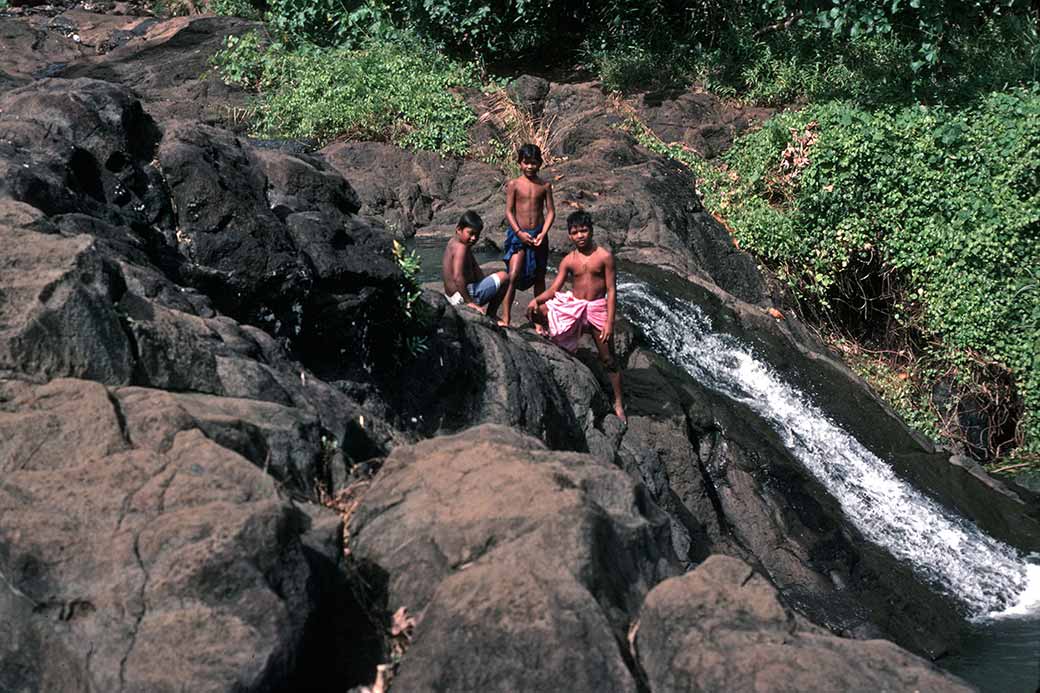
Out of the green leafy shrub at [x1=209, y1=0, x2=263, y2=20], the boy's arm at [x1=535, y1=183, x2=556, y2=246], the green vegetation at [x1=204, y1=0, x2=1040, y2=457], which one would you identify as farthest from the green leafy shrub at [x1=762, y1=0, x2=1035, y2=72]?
the green leafy shrub at [x1=209, y1=0, x2=263, y2=20]

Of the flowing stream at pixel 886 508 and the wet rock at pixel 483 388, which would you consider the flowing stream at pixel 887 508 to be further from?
the wet rock at pixel 483 388

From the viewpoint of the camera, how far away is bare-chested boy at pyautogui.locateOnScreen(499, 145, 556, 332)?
978 centimetres

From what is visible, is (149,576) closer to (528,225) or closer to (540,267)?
(540,267)

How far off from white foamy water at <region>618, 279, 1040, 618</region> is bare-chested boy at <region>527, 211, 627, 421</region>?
5.30 ft

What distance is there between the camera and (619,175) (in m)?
14.3

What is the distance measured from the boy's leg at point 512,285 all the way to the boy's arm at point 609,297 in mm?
923

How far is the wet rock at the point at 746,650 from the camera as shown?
146 inches

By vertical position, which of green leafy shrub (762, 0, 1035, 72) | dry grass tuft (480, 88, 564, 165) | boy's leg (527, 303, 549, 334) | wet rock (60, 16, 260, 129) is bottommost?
wet rock (60, 16, 260, 129)

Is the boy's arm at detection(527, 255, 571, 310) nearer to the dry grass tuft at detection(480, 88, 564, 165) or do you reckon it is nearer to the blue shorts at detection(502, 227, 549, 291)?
the blue shorts at detection(502, 227, 549, 291)

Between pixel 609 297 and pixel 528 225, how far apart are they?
4.66ft

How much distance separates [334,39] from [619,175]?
773cm

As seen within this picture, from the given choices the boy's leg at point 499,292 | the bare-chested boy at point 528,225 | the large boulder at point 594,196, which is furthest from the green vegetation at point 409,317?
the large boulder at point 594,196

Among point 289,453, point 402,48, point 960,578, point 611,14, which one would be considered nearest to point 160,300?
point 289,453

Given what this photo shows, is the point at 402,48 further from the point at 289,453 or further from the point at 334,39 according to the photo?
the point at 289,453
